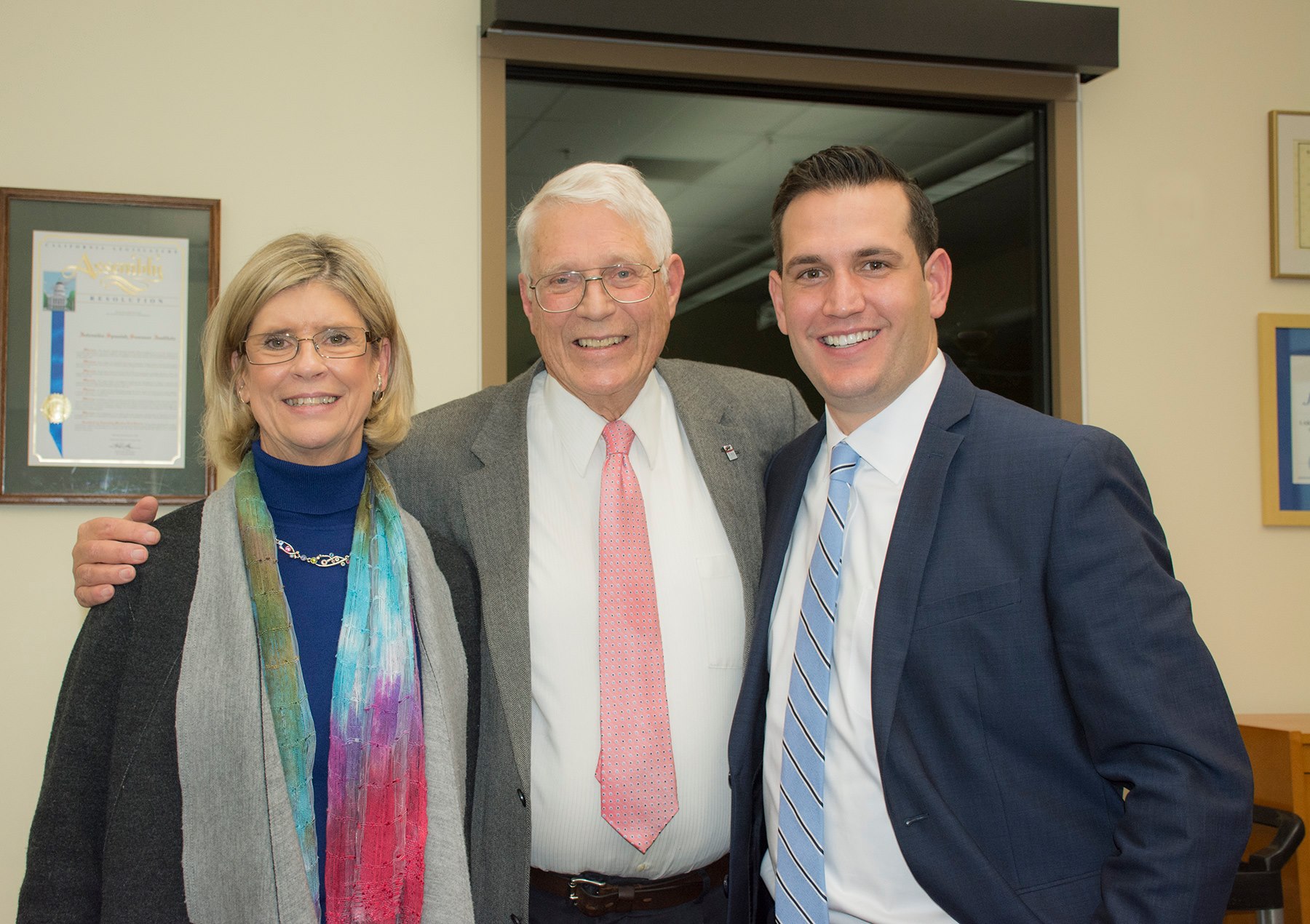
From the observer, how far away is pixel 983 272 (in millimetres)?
3488

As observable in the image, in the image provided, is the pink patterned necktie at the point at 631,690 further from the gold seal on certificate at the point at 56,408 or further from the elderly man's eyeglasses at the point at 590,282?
the gold seal on certificate at the point at 56,408

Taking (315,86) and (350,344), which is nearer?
(350,344)

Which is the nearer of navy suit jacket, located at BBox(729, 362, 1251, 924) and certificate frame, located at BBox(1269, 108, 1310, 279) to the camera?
navy suit jacket, located at BBox(729, 362, 1251, 924)

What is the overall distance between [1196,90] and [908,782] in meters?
3.09

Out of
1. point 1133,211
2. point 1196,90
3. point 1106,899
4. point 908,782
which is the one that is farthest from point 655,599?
point 1196,90

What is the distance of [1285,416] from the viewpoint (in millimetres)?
3457

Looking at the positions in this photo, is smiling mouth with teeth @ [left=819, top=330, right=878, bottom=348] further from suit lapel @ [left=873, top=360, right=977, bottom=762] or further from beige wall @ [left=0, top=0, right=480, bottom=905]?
beige wall @ [left=0, top=0, right=480, bottom=905]

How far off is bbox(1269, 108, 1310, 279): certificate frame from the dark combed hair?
2379mm

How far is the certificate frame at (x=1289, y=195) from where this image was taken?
3.45 meters

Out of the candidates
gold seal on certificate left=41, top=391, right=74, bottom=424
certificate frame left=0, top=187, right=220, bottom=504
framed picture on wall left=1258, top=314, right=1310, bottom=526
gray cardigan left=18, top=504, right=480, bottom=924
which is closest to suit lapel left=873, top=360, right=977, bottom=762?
gray cardigan left=18, top=504, right=480, bottom=924

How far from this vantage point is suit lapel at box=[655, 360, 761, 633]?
195cm

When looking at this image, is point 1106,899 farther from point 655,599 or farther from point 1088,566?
point 655,599

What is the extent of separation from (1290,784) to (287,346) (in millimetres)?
2963

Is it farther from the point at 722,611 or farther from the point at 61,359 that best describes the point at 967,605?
the point at 61,359
